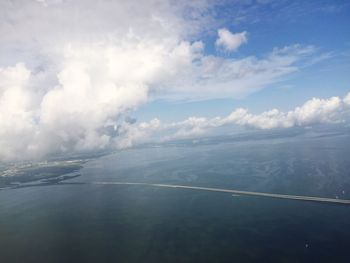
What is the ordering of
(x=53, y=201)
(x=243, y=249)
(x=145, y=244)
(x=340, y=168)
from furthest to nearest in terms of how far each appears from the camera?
(x=340, y=168) < (x=53, y=201) < (x=145, y=244) < (x=243, y=249)

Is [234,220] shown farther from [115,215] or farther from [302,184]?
[302,184]

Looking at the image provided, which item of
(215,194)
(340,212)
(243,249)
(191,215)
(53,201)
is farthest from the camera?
(53,201)

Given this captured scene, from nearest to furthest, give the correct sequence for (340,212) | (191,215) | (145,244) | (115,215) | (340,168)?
(145,244) → (340,212) → (191,215) → (115,215) → (340,168)

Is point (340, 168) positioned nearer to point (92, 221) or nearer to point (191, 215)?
point (191, 215)

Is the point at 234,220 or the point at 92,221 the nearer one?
the point at 234,220

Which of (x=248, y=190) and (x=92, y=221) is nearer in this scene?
(x=92, y=221)

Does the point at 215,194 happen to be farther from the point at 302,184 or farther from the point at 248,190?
the point at 302,184

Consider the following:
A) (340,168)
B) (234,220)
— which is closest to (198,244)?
(234,220)

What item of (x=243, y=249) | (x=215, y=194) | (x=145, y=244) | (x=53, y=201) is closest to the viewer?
(x=243, y=249)

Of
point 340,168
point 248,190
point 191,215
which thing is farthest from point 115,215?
point 340,168
